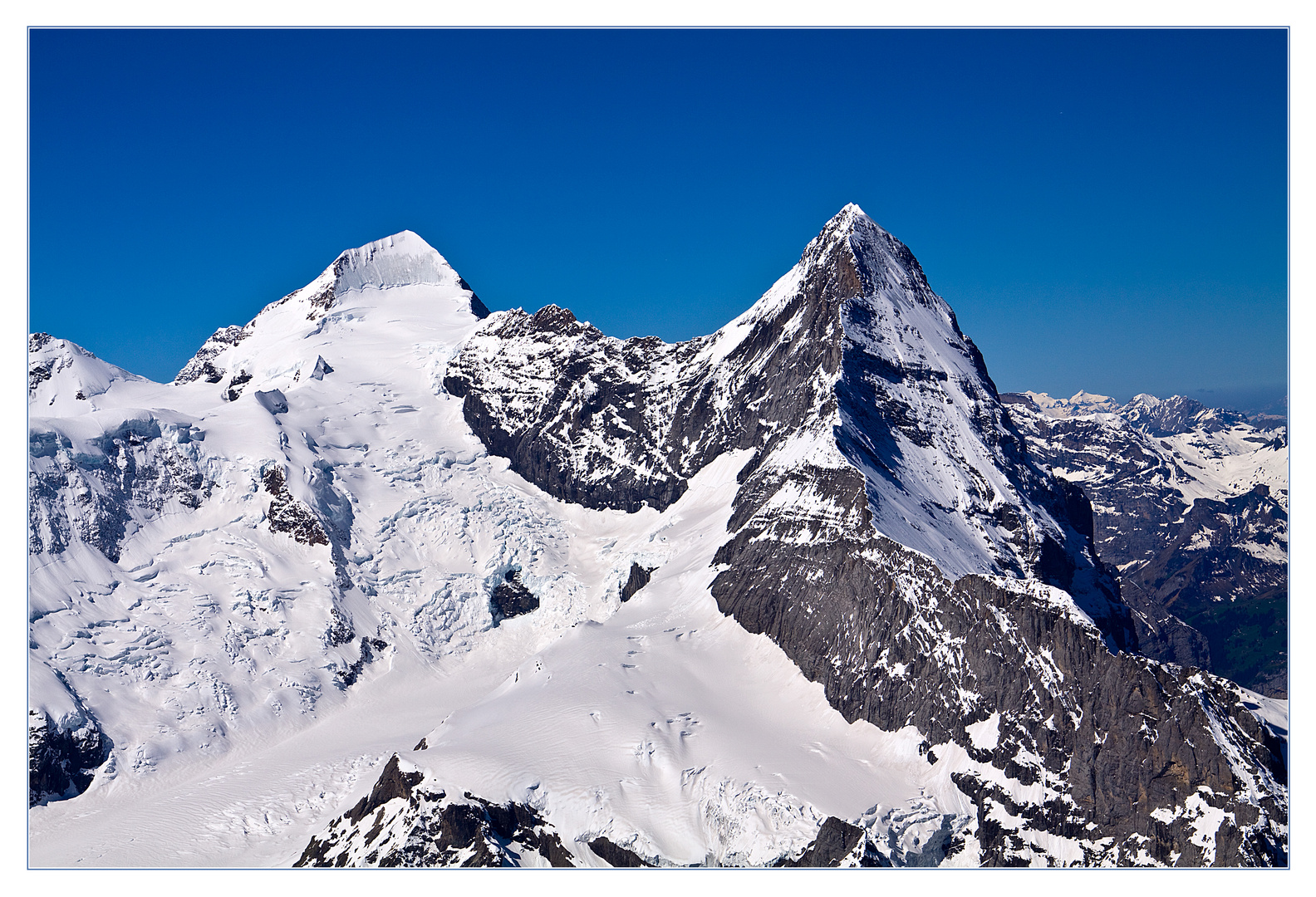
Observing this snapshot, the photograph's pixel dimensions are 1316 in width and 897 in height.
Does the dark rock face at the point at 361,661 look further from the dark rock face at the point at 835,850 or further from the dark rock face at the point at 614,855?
the dark rock face at the point at 835,850

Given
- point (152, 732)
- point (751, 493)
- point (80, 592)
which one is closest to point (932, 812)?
point (751, 493)

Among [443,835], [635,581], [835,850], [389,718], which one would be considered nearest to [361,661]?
[389,718]

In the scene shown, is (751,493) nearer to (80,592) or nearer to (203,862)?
(203,862)

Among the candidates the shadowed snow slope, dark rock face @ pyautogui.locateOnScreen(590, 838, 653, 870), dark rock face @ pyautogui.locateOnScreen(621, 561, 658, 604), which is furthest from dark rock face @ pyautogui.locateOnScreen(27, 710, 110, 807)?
dark rock face @ pyautogui.locateOnScreen(590, 838, 653, 870)

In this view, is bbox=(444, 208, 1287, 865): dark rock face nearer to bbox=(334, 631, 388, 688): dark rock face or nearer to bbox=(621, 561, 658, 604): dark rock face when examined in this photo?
bbox=(621, 561, 658, 604): dark rock face
